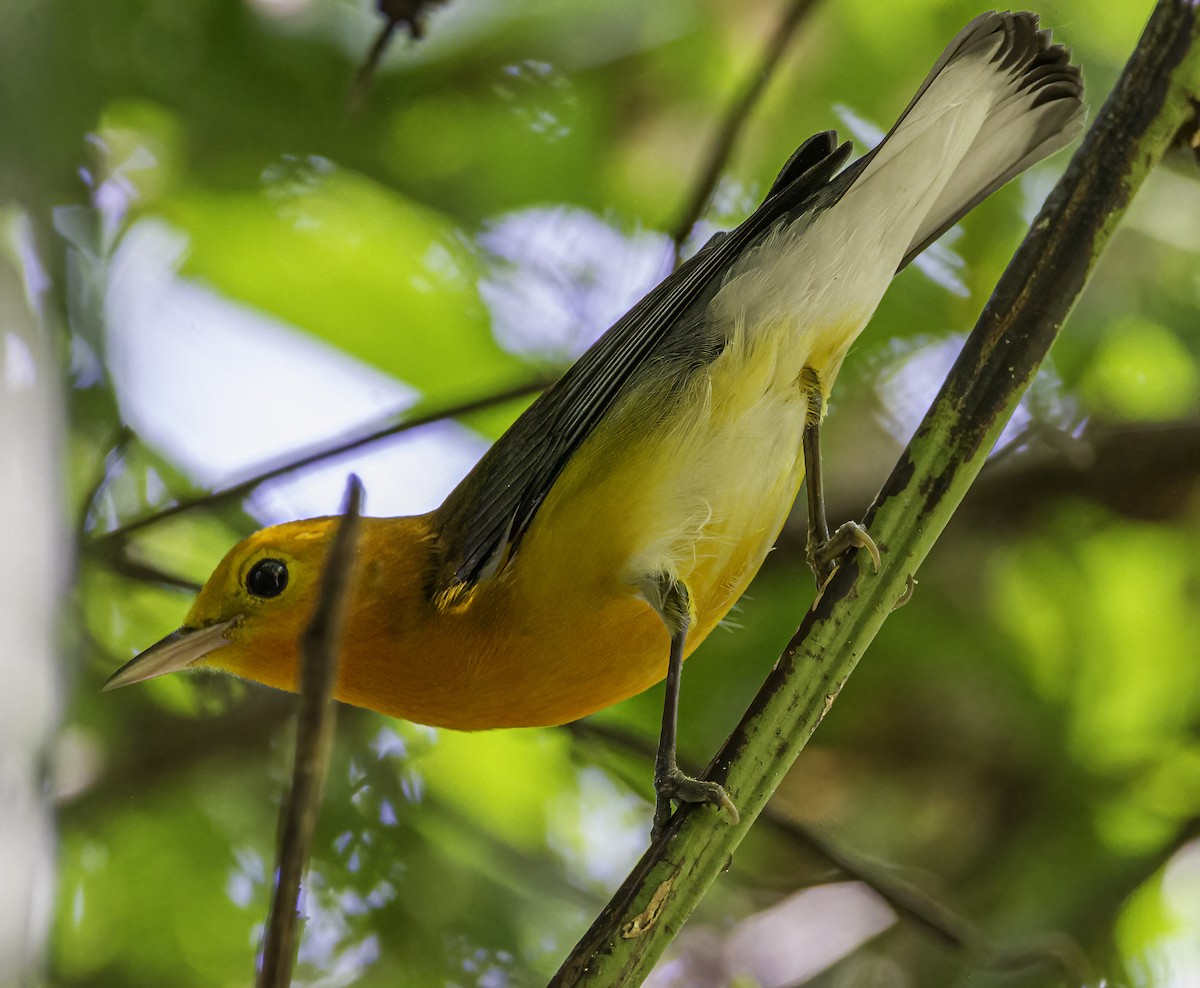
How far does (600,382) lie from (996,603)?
1.39 meters

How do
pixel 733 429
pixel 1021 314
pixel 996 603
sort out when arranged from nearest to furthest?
1. pixel 1021 314
2. pixel 733 429
3. pixel 996 603

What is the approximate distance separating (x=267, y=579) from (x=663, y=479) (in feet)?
2.79

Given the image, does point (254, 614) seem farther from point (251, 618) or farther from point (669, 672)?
point (669, 672)

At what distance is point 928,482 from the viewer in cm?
175

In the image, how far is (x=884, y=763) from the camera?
10.9 feet

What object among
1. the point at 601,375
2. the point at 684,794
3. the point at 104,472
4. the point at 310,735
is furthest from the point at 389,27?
the point at 310,735

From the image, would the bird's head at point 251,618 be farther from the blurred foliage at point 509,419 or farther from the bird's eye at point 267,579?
the blurred foliage at point 509,419

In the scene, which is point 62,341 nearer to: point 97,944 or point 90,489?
point 90,489

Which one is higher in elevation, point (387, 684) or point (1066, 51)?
point (1066, 51)

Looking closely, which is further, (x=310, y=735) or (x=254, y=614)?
(x=254, y=614)

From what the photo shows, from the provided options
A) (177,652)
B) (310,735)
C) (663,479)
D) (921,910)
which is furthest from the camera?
(921,910)

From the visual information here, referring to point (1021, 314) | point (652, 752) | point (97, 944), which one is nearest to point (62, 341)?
point (97, 944)

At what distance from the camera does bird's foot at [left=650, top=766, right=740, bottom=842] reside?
1.62 metres

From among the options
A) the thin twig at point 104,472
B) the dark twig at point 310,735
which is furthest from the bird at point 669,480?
the dark twig at point 310,735
